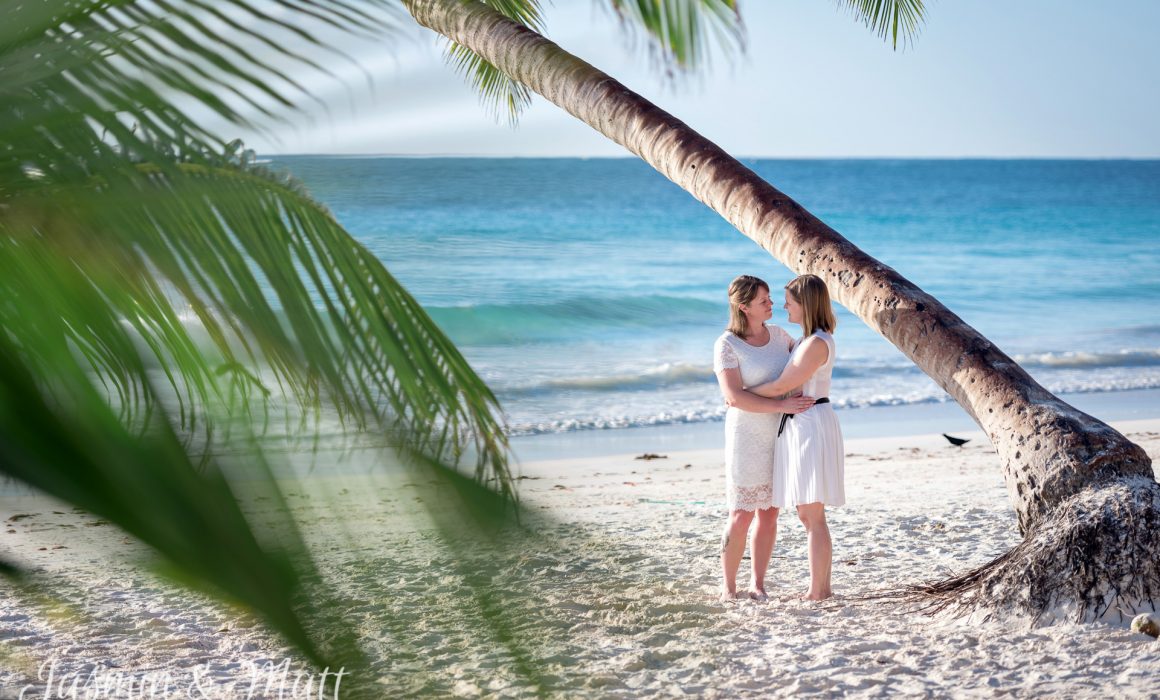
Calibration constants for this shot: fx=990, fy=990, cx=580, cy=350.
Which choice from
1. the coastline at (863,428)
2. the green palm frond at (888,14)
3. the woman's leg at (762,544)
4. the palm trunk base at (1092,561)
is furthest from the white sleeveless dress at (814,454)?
the coastline at (863,428)

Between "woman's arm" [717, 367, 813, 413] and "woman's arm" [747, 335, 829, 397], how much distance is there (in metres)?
0.07

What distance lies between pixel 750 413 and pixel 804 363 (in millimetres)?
366

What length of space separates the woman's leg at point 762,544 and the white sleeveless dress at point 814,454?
0.61 feet

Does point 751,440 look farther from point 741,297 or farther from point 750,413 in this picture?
point 741,297

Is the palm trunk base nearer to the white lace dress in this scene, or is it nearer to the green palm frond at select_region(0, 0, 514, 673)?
the white lace dress

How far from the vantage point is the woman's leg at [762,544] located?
443cm

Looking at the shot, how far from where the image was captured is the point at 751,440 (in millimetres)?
4348

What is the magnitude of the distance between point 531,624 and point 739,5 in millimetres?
5364

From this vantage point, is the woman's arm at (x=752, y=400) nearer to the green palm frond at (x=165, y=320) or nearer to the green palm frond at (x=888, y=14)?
the green palm frond at (x=888, y=14)

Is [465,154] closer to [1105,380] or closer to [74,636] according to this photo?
[74,636]

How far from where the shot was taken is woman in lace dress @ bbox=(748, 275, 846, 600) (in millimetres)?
4109

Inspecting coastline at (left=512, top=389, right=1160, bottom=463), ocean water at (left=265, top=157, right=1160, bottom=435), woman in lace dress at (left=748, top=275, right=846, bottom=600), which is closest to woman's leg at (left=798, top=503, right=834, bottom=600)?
woman in lace dress at (left=748, top=275, right=846, bottom=600)

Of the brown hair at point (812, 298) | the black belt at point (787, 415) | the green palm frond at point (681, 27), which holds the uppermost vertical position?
the green palm frond at point (681, 27)

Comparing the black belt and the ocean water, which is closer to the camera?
the ocean water
